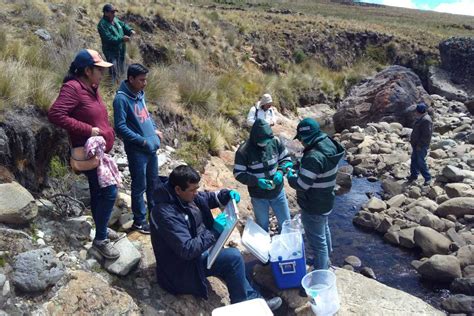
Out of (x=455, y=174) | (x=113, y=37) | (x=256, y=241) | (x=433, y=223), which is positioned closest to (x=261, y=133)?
(x=256, y=241)

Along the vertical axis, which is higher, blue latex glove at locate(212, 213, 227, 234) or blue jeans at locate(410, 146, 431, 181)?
blue latex glove at locate(212, 213, 227, 234)

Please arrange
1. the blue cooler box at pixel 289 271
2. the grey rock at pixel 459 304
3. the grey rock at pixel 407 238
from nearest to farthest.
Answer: the blue cooler box at pixel 289 271 < the grey rock at pixel 459 304 < the grey rock at pixel 407 238

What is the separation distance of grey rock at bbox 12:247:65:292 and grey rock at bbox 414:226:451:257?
5.92m

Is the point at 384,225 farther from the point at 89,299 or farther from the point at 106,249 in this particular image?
the point at 89,299

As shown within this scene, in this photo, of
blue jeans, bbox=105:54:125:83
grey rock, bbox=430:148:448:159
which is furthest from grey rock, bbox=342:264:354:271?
grey rock, bbox=430:148:448:159

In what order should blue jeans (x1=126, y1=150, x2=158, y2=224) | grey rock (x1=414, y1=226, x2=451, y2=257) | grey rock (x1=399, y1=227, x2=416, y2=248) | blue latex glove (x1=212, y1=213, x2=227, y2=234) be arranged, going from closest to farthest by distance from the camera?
blue latex glove (x1=212, y1=213, x2=227, y2=234)
blue jeans (x1=126, y1=150, x2=158, y2=224)
grey rock (x1=414, y1=226, x2=451, y2=257)
grey rock (x1=399, y1=227, x2=416, y2=248)

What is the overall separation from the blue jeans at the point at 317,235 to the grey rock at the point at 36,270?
8.68 ft

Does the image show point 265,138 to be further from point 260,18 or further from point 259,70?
point 260,18

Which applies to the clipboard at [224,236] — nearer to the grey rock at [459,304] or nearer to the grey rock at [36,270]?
the grey rock at [36,270]

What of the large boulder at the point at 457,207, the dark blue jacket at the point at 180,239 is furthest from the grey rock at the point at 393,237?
the dark blue jacket at the point at 180,239

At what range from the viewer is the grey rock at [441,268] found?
644cm

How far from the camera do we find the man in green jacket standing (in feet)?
26.0

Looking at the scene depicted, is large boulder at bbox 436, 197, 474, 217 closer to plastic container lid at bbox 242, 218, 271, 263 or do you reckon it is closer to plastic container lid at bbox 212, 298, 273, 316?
plastic container lid at bbox 242, 218, 271, 263

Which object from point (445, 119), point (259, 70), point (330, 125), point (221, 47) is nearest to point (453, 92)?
point (445, 119)
